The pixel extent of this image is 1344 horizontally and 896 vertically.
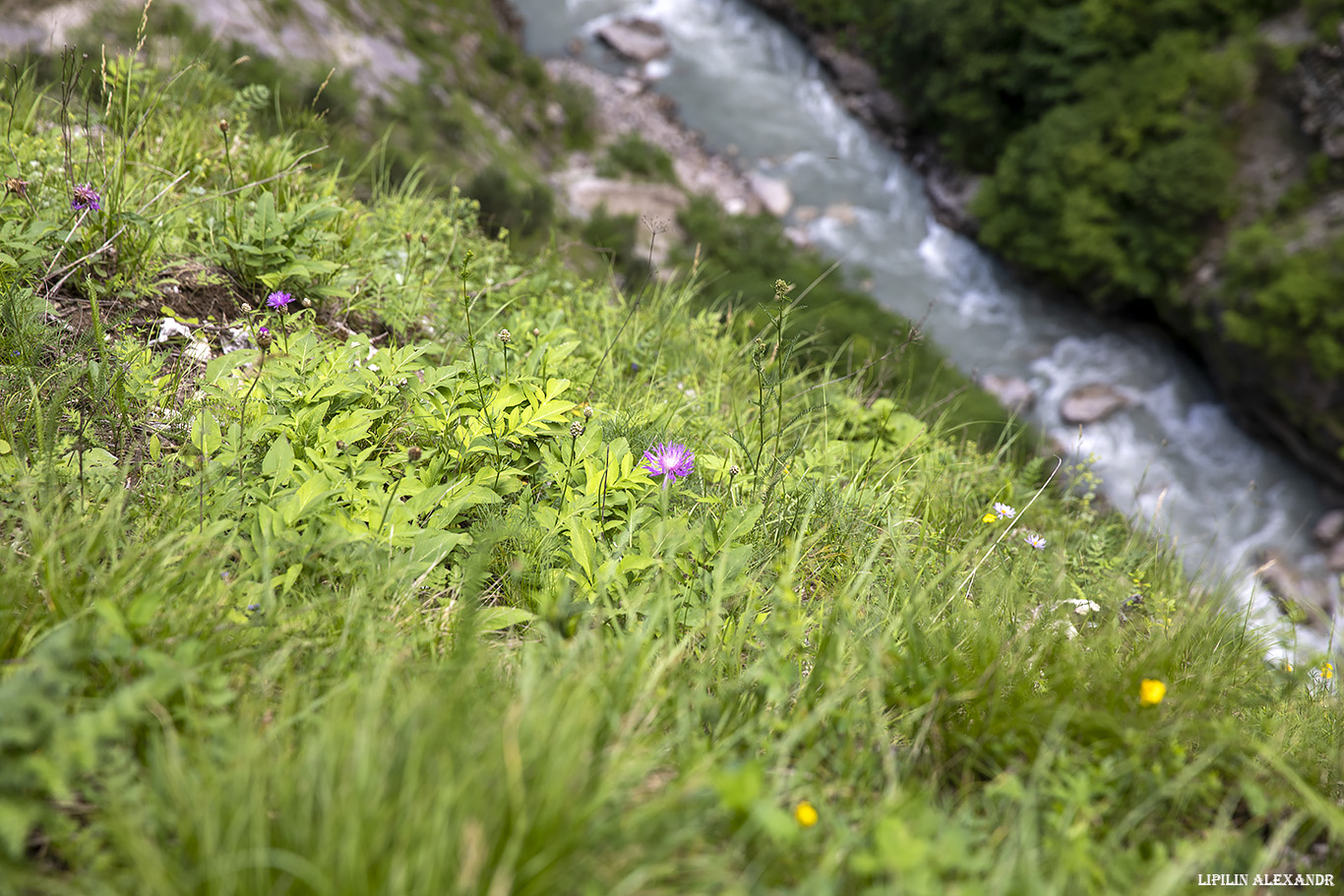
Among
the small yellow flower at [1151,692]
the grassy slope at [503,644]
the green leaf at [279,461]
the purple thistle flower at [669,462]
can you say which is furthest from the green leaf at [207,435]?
the small yellow flower at [1151,692]

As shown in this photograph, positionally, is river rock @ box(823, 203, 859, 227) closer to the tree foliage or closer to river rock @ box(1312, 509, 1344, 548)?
the tree foliage

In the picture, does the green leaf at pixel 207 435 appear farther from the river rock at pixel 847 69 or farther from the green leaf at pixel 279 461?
the river rock at pixel 847 69

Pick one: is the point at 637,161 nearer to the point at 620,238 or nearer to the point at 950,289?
the point at 620,238

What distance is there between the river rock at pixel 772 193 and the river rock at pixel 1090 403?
16.7 feet

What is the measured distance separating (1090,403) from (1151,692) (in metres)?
9.57

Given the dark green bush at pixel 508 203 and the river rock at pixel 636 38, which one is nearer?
the dark green bush at pixel 508 203

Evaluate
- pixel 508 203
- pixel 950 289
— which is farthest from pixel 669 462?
pixel 950 289

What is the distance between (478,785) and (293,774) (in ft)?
0.86

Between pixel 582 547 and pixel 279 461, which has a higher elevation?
pixel 582 547

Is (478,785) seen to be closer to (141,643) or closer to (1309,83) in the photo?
(141,643)

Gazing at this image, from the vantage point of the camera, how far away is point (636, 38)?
44.2 feet

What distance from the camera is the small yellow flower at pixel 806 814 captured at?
3.40 ft

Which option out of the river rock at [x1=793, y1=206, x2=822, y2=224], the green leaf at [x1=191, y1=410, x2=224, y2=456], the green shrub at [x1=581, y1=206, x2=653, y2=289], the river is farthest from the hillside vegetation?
the green leaf at [x1=191, y1=410, x2=224, y2=456]

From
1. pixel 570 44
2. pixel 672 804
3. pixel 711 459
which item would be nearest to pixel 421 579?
pixel 672 804
